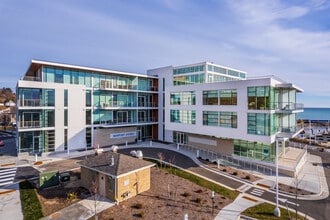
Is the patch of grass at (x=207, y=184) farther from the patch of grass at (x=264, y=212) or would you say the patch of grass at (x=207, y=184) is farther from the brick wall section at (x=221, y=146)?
the brick wall section at (x=221, y=146)

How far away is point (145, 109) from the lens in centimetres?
4006

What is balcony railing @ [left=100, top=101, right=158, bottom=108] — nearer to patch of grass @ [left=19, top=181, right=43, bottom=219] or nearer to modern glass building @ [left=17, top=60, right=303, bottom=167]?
modern glass building @ [left=17, top=60, right=303, bottom=167]

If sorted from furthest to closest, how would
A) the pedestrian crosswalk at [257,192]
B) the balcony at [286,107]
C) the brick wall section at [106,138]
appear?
the brick wall section at [106,138]
the balcony at [286,107]
the pedestrian crosswalk at [257,192]

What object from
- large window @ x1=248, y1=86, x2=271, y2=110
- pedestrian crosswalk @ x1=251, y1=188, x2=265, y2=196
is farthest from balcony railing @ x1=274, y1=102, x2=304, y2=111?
pedestrian crosswalk @ x1=251, y1=188, x2=265, y2=196

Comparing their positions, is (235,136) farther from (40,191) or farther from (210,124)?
(40,191)

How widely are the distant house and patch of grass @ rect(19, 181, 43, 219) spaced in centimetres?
376

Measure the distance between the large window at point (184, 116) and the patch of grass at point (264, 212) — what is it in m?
16.8

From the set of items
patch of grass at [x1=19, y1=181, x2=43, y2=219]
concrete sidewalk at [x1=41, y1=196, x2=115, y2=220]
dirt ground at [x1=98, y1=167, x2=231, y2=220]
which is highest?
patch of grass at [x1=19, y1=181, x2=43, y2=219]

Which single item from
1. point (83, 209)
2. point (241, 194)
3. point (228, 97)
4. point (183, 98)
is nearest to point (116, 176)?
point (83, 209)

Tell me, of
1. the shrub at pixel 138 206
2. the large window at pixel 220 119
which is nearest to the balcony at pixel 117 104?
the large window at pixel 220 119

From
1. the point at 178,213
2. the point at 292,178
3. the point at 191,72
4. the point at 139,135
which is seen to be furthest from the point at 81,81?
the point at 292,178

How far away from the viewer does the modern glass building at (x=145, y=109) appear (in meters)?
24.4

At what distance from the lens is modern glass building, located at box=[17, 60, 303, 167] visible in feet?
80.2

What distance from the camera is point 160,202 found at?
50.4 ft
